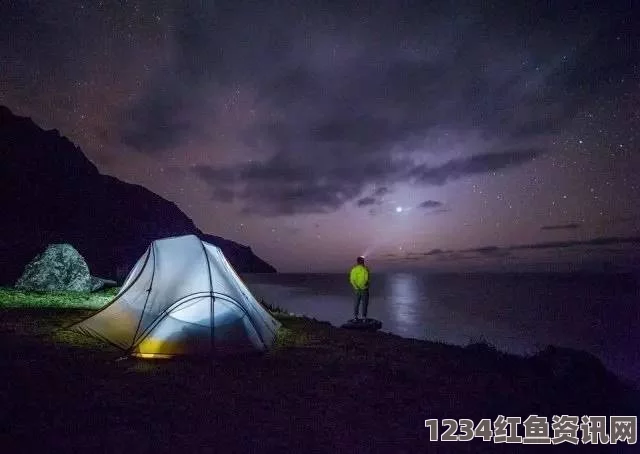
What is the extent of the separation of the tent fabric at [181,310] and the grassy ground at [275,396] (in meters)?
0.43

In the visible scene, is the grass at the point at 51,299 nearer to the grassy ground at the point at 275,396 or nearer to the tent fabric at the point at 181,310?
the grassy ground at the point at 275,396

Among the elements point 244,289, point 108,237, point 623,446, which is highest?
point 108,237

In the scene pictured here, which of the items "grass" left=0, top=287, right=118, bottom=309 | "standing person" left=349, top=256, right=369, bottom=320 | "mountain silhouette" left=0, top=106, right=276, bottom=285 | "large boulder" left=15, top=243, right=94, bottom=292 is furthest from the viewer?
"mountain silhouette" left=0, top=106, right=276, bottom=285

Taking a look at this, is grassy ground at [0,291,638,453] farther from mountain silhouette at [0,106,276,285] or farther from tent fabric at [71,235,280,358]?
mountain silhouette at [0,106,276,285]

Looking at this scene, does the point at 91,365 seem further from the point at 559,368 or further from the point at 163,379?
the point at 559,368

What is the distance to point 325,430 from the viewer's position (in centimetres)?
542

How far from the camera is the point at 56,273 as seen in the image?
63.6 feet

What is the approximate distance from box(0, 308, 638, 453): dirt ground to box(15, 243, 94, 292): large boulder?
9685 millimetres

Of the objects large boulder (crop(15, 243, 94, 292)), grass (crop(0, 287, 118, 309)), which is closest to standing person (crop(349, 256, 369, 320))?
grass (crop(0, 287, 118, 309))

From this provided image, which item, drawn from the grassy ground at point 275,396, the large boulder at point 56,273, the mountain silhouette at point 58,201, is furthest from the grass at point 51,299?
the mountain silhouette at point 58,201

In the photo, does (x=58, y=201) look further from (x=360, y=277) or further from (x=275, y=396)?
(x=275, y=396)

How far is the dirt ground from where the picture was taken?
502cm

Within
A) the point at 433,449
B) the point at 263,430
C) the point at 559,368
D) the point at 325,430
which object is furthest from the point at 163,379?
the point at 559,368

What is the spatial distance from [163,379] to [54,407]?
1897 mm
